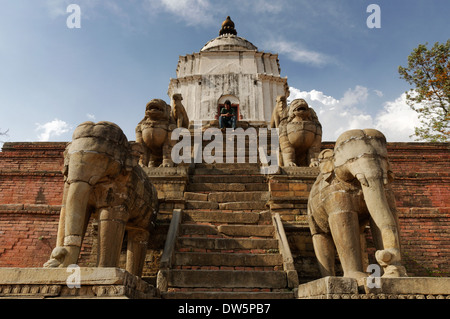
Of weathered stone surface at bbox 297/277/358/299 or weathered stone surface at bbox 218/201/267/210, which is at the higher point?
weathered stone surface at bbox 218/201/267/210

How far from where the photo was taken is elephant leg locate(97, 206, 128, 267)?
4.45 m

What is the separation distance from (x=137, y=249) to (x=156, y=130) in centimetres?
322

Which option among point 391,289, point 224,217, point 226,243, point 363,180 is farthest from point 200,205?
point 391,289

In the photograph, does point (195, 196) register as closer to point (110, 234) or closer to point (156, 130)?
point (156, 130)

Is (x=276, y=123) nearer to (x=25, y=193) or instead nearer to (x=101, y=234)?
(x=101, y=234)

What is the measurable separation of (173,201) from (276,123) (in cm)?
429

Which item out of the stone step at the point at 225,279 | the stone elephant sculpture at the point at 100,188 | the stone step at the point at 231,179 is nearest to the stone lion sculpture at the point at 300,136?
the stone step at the point at 231,179

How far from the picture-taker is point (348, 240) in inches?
170

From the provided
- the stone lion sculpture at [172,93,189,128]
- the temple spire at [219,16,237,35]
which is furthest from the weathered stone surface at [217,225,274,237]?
the temple spire at [219,16,237,35]

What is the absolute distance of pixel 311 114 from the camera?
850 cm

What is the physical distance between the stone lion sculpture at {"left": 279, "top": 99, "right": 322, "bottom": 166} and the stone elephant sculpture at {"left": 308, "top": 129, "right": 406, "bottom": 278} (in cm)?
335

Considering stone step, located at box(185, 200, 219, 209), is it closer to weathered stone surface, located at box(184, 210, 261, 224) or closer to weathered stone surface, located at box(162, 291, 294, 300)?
weathered stone surface, located at box(184, 210, 261, 224)

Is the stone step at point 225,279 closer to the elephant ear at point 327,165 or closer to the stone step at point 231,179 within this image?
the elephant ear at point 327,165

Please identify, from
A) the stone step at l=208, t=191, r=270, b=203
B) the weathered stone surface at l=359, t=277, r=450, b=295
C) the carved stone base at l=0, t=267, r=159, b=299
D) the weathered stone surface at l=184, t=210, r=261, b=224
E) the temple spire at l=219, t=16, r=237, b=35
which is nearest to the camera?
the carved stone base at l=0, t=267, r=159, b=299
